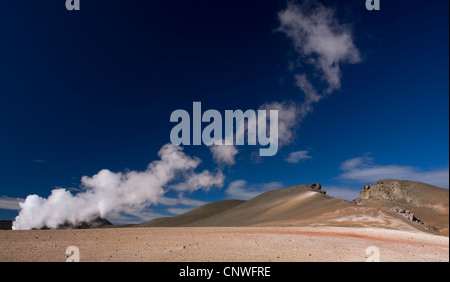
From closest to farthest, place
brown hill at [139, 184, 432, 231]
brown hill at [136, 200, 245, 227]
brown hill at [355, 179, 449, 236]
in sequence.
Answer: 1. brown hill at [139, 184, 432, 231]
2. brown hill at [355, 179, 449, 236]
3. brown hill at [136, 200, 245, 227]

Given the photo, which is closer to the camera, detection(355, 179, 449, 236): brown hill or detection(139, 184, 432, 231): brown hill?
detection(139, 184, 432, 231): brown hill

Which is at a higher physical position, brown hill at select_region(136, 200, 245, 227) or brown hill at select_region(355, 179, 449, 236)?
brown hill at select_region(355, 179, 449, 236)

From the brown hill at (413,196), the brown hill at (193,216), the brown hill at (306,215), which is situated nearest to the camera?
the brown hill at (306,215)

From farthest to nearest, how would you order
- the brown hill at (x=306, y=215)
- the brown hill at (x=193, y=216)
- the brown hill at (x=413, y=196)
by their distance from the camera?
1. the brown hill at (x=193, y=216)
2. the brown hill at (x=413, y=196)
3. the brown hill at (x=306, y=215)

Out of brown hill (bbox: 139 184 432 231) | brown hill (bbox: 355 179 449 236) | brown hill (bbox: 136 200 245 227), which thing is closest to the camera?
brown hill (bbox: 139 184 432 231)

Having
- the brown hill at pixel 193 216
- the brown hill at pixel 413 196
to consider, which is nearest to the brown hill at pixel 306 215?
the brown hill at pixel 193 216

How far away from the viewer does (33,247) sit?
16.9 metres

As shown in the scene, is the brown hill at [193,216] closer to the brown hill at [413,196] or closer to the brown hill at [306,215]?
the brown hill at [306,215]

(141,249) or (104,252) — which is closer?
(104,252)

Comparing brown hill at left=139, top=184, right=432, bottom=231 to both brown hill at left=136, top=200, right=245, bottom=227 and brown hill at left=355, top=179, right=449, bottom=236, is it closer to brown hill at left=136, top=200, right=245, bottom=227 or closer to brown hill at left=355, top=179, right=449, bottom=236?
brown hill at left=136, top=200, right=245, bottom=227

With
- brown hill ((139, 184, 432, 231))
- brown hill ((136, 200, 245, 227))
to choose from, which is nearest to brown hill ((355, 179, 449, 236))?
brown hill ((139, 184, 432, 231))
